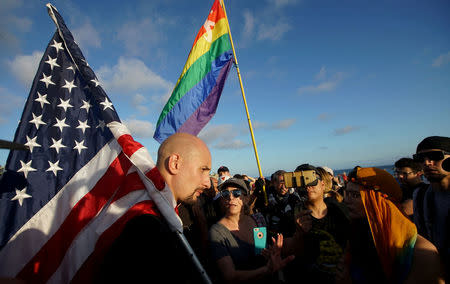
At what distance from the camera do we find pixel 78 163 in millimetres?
→ 2045

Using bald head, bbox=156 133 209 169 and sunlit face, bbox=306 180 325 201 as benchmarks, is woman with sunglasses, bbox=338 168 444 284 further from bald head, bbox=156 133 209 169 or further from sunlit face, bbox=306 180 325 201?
bald head, bbox=156 133 209 169

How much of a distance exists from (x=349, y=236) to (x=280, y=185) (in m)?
2.93

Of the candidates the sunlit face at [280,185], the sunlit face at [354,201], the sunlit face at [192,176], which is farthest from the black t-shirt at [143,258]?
the sunlit face at [280,185]

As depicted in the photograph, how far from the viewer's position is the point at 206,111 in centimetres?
651

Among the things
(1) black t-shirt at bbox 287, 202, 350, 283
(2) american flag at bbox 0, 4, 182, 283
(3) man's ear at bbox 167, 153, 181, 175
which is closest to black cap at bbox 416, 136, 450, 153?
(1) black t-shirt at bbox 287, 202, 350, 283

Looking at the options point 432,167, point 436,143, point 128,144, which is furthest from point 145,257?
point 436,143

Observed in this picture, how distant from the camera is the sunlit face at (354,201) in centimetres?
269

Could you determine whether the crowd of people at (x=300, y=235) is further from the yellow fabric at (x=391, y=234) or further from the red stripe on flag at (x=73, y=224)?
the red stripe on flag at (x=73, y=224)

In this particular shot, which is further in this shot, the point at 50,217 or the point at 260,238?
the point at 260,238

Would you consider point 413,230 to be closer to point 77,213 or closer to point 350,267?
point 350,267

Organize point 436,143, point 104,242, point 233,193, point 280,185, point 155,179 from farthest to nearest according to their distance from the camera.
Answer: point 280,185, point 233,193, point 436,143, point 155,179, point 104,242

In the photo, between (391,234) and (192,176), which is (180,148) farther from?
(391,234)

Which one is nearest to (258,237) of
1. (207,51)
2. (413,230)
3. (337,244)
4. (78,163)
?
(337,244)

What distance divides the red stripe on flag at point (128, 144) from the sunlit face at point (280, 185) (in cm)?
460
